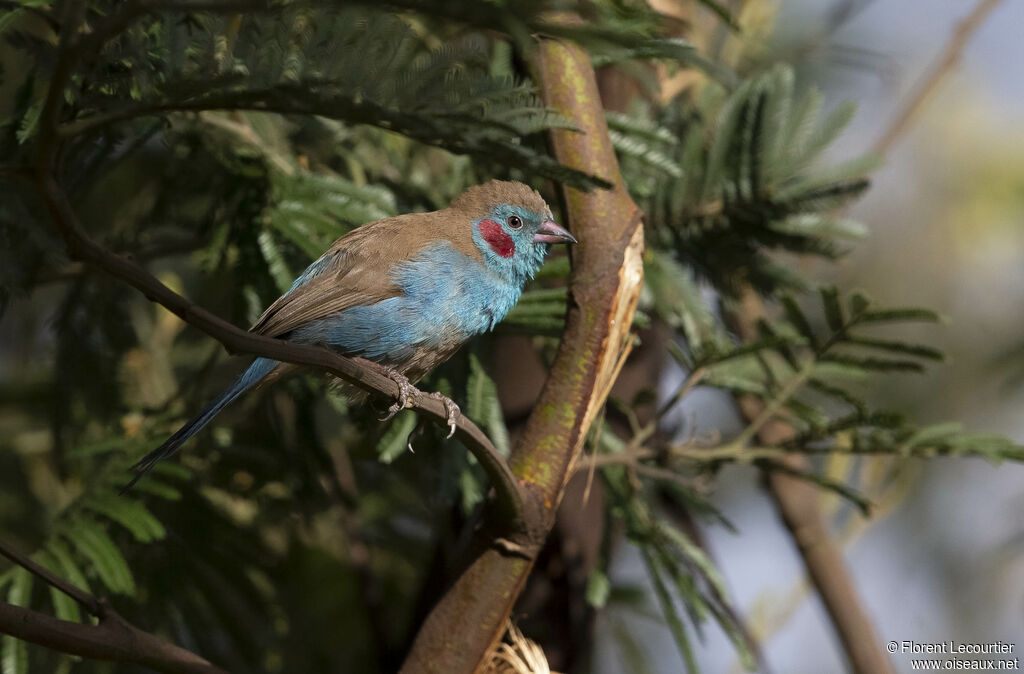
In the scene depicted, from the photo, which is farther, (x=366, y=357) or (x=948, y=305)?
(x=948, y=305)

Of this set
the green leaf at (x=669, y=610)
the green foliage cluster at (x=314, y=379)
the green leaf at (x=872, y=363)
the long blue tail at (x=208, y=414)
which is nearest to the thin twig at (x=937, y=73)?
the green foliage cluster at (x=314, y=379)

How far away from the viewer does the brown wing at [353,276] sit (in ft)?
10.6

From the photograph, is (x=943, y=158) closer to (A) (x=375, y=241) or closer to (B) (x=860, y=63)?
(B) (x=860, y=63)

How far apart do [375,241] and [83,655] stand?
147cm

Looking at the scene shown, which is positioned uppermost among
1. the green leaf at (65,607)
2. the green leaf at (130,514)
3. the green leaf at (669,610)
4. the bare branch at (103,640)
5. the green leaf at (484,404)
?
the green leaf at (484,404)

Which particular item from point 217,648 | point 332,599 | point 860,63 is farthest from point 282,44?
point 860,63

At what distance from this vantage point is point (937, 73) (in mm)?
5352

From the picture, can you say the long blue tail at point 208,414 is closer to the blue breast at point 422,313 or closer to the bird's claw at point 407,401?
the blue breast at point 422,313

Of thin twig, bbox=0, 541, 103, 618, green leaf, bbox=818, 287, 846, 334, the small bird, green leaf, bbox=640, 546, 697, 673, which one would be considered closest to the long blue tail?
the small bird

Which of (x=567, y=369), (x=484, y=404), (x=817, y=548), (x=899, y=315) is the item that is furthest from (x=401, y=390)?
(x=817, y=548)

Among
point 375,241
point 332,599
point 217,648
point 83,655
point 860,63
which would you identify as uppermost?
point 860,63

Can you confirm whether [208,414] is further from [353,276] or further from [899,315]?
[899,315]

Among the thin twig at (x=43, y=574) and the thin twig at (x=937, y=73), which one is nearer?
the thin twig at (x=43, y=574)

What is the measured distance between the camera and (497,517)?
2840mm
